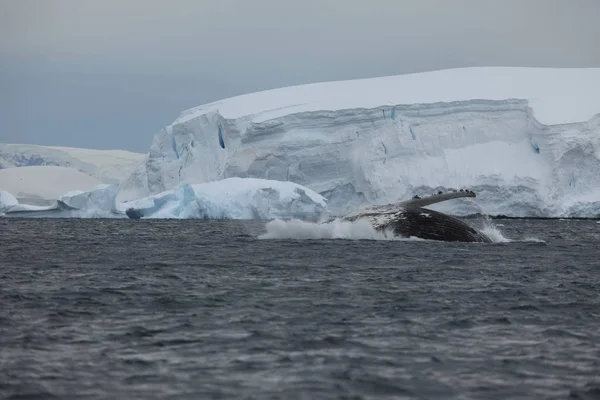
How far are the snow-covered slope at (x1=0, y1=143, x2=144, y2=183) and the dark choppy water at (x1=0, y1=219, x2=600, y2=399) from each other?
130 meters

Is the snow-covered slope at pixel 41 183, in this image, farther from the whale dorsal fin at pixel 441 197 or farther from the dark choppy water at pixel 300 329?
the dark choppy water at pixel 300 329

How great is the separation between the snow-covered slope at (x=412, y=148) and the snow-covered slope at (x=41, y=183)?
15682 millimetres

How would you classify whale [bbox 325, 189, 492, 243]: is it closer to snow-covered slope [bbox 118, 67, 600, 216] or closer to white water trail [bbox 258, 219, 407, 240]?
white water trail [bbox 258, 219, 407, 240]

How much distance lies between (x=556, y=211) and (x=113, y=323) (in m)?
42.5

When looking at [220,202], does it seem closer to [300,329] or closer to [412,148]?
[412,148]

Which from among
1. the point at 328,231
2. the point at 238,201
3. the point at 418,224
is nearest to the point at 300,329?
the point at 418,224

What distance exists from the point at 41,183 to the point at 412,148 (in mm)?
39378

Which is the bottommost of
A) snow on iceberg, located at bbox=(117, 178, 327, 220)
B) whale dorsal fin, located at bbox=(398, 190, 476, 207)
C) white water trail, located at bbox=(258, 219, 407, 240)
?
white water trail, located at bbox=(258, 219, 407, 240)

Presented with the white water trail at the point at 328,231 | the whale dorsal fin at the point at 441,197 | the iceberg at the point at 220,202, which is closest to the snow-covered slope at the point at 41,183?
the iceberg at the point at 220,202

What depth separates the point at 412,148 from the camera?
52219 mm

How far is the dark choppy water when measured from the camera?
6422 mm

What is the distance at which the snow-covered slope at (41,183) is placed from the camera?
74062 mm

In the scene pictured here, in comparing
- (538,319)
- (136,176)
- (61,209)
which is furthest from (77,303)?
(136,176)

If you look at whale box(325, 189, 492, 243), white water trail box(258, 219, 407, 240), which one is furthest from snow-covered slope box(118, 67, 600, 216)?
whale box(325, 189, 492, 243)
